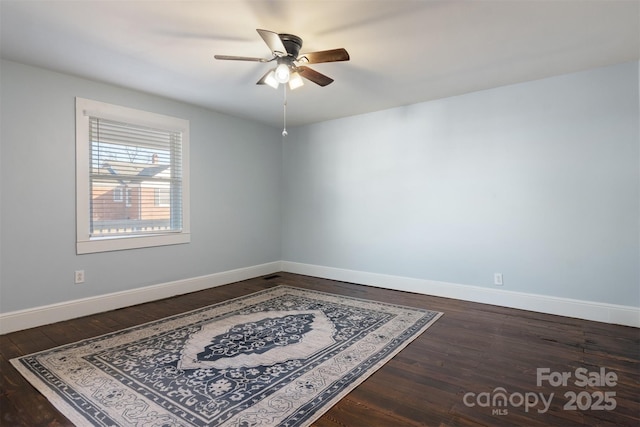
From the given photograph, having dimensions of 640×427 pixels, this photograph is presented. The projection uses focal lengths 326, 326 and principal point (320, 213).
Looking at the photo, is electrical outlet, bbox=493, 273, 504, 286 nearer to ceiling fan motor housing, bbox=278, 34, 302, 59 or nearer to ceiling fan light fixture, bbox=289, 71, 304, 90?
ceiling fan light fixture, bbox=289, 71, 304, 90

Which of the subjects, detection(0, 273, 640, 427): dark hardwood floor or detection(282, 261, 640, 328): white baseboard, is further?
detection(282, 261, 640, 328): white baseboard

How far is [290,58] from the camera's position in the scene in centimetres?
262

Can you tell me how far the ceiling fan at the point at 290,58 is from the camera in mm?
2340

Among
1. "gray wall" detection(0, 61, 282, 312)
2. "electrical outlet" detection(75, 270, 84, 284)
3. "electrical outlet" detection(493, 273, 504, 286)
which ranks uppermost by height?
"gray wall" detection(0, 61, 282, 312)

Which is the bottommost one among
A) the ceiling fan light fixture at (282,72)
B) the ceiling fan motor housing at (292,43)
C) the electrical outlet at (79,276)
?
the electrical outlet at (79,276)

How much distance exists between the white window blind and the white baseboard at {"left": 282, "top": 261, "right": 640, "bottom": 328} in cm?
256

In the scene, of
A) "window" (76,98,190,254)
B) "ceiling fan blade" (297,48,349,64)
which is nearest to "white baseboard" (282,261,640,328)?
"window" (76,98,190,254)

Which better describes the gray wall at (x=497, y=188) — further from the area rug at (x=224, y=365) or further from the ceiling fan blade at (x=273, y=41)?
the ceiling fan blade at (x=273, y=41)

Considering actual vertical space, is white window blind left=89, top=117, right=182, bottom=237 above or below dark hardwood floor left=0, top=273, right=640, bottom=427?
above

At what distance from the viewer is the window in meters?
3.43

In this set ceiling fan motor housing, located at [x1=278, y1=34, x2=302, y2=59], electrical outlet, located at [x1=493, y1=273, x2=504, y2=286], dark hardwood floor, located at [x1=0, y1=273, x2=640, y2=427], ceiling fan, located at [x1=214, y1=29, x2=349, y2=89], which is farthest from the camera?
electrical outlet, located at [x1=493, y1=273, x2=504, y2=286]

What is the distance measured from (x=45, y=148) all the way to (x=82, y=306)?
1622 mm

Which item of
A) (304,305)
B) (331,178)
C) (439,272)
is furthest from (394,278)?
(331,178)

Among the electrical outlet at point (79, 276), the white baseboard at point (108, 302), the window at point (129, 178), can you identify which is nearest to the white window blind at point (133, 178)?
the window at point (129, 178)
